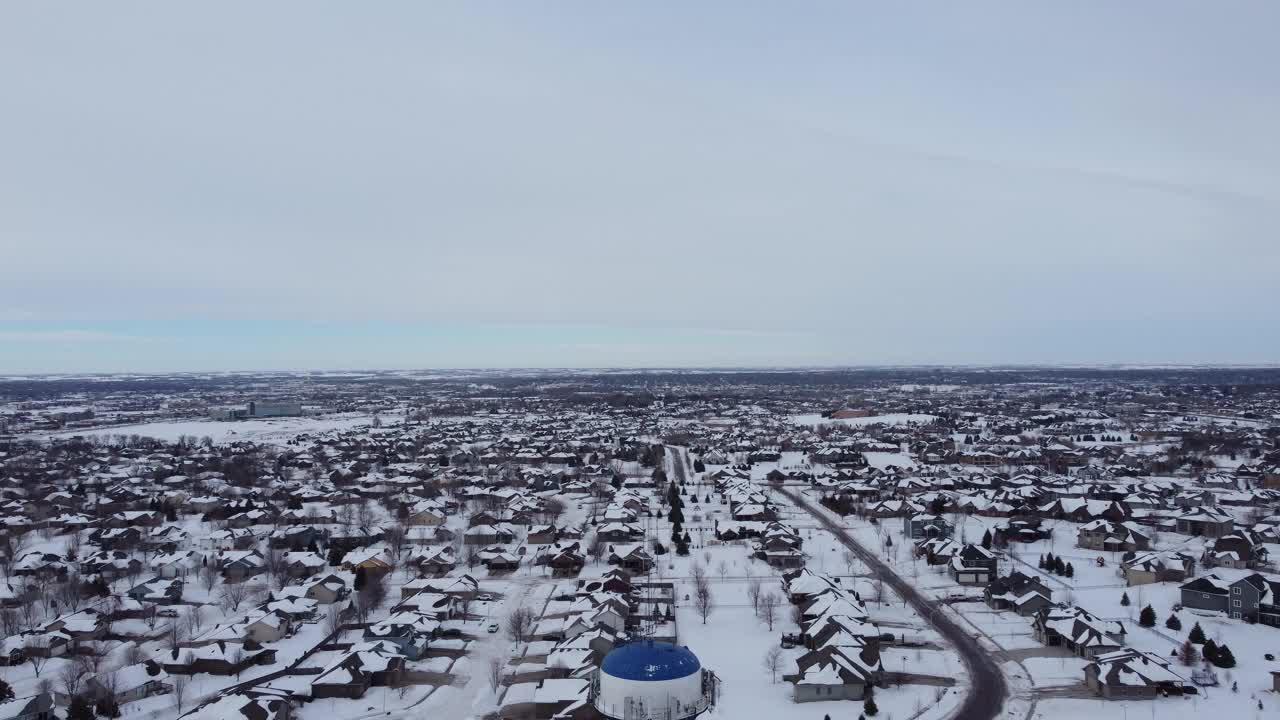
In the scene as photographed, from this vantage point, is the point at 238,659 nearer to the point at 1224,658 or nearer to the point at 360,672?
the point at 360,672

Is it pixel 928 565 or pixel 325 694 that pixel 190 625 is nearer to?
pixel 325 694

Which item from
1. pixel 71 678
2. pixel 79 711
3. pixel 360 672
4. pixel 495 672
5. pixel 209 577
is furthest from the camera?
pixel 209 577

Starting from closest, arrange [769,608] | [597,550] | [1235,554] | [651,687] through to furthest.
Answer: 1. [651,687]
2. [769,608]
3. [1235,554]
4. [597,550]

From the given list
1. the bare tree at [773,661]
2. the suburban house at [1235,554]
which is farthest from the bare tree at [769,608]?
the suburban house at [1235,554]

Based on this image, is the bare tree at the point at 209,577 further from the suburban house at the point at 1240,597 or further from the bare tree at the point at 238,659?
the suburban house at the point at 1240,597

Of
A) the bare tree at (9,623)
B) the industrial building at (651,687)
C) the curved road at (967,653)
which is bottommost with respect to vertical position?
the curved road at (967,653)

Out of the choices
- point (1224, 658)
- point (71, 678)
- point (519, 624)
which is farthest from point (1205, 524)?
point (71, 678)
